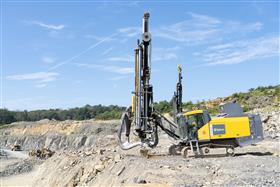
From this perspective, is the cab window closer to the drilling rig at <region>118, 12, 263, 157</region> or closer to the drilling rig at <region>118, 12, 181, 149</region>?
the drilling rig at <region>118, 12, 263, 157</region>

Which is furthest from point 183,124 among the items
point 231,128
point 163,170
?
point 163,170

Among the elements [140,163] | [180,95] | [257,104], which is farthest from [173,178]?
[257,104]

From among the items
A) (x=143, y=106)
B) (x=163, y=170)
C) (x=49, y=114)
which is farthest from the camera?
(x=49, y=114)

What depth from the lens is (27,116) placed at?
376 feet

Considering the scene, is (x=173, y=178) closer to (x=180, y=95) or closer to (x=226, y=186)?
(x=226, y=186)

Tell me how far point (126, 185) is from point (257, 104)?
3219cm

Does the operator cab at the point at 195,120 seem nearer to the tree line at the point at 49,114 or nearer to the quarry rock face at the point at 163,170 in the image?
the quarry rock face at the point at 163,170

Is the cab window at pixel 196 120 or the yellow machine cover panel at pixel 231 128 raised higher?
the cab window at pixel 196 120

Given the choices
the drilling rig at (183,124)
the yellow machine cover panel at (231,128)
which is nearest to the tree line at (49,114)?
the drilling rig at (183,124)

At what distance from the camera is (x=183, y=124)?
14.8 metres

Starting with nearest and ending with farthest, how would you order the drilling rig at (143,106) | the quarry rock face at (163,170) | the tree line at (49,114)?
the quarry rock face at (163,170)
the drilling rig at (143,106)
the tree line at (49,114)

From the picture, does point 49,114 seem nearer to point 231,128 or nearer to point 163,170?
point 231,128

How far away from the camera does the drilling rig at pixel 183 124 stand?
1409 cm

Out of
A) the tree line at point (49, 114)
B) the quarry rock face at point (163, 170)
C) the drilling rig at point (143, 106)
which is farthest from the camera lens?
the tree line at point (49, 114)
